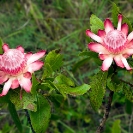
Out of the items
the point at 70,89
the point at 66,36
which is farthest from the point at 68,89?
the point at 66,36

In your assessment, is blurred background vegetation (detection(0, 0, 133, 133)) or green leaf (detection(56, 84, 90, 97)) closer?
green leaf (detection(56, 84, 90, 97))

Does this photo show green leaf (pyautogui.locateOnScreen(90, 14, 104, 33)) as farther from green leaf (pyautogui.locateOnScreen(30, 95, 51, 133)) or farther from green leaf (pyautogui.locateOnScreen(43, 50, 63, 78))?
green leaf (pyautogui.locateOnScreen(30, 95, 51, 133))

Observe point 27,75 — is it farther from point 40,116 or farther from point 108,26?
point 108,26

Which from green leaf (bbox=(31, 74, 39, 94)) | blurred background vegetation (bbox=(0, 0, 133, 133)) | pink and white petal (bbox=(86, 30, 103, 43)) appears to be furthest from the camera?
blurred background vegetation (bbox=(0, 0, 133, 133))

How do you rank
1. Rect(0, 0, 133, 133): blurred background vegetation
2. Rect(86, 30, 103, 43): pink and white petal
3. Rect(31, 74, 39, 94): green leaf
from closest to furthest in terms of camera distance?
Rect(31, 74, 39, 94): green leaf < Rect(86, 30, 103, 43): pink and white petal < Rect(0, 0, 133, 133): blurred background vegetation

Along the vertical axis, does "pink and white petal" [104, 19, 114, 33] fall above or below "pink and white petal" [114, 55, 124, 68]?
above

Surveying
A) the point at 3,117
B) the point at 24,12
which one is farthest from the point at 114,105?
the point at 24,12

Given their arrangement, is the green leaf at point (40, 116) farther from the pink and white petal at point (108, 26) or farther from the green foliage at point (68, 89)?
the pink and white petal at point (108, 26)

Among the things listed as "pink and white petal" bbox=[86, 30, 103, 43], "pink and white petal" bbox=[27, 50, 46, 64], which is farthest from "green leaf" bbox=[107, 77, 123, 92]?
"pink and white petal" bbox=[27, 50, 46, 64]
